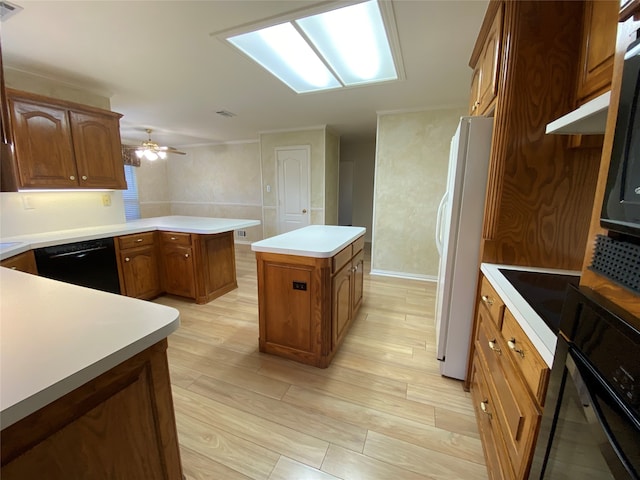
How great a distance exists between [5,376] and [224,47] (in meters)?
2.33

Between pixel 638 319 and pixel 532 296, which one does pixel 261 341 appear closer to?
pixel 532 296

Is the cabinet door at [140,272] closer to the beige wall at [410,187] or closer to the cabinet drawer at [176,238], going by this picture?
the cabinet drawer at [176,238]

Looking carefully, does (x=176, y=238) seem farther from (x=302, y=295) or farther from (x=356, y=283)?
(x=356, y=283)

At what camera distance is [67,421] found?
0.61 meters

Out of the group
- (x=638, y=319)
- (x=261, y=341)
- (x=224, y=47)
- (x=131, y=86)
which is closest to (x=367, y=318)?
(x=261, y=341)

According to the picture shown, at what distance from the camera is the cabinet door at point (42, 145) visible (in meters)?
2.22

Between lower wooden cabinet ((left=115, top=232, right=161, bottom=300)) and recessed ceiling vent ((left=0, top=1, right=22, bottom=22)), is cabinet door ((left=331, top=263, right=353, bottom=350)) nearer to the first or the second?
lower wooden cabinet ((left=115, top=232, right=161, bottom=300))

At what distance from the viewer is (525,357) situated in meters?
0.87

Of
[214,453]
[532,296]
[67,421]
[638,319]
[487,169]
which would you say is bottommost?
[214,453]

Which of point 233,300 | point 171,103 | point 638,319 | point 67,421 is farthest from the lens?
point 171,103

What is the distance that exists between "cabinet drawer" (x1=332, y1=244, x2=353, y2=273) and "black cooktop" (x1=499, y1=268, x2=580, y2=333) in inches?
39.7

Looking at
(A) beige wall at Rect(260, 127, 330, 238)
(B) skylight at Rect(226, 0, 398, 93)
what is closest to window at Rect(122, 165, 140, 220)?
(A) beige wall at Rect(260, 127, 330, 238)

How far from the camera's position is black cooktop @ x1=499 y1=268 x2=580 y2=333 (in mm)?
874

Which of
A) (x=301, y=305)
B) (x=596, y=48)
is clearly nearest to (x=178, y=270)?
(x=301, y=305)
